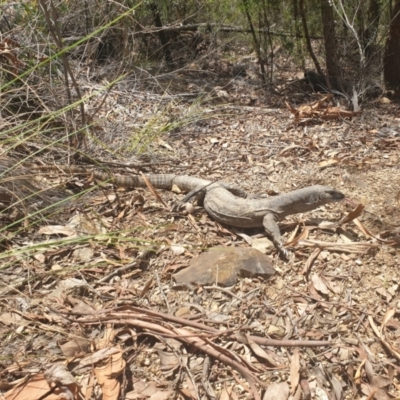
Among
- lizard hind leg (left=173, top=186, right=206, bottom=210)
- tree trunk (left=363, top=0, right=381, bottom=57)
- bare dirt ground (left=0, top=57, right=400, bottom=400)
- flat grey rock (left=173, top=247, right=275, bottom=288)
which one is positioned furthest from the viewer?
tree trunk (left=363, top=0, right=381, bottom=57)

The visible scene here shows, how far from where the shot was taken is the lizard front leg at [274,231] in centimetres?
335

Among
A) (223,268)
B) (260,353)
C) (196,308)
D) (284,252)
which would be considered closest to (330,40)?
(284,252)

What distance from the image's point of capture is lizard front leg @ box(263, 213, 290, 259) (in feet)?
11.0

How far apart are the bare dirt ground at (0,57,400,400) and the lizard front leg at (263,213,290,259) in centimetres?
7

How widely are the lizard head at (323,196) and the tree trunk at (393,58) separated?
147 inches

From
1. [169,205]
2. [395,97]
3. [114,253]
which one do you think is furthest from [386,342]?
[395,97]

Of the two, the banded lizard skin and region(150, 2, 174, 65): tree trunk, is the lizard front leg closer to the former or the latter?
the banded lizard skin

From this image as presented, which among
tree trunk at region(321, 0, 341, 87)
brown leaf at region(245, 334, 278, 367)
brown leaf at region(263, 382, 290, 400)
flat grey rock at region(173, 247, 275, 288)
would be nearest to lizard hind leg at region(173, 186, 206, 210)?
flat grey rock at region(173, 247, 275, 288)

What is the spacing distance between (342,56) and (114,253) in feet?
16.7

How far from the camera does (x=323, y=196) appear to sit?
362cm

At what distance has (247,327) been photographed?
2637 millimetres

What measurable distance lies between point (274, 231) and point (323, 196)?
543mm

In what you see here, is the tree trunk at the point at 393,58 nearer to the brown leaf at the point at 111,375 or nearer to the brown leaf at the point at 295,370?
the brown leaf at the point at 295,370

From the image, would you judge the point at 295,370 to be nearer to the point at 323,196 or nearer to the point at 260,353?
the point at 260,353
